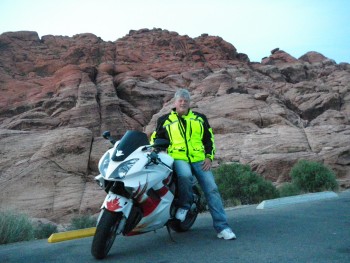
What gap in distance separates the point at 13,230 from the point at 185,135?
4448 millimetres

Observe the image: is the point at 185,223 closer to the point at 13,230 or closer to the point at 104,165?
the point at 104,165

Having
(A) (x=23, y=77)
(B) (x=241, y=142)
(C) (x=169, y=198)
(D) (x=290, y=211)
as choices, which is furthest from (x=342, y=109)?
(C) (x=169, y=198)

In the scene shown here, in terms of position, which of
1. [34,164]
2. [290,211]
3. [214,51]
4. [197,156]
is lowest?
[34,164]

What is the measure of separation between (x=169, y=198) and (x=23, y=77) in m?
49.7

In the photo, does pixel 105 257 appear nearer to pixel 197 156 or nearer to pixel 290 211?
pixel 197 156

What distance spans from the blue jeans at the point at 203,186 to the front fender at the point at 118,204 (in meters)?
1.13

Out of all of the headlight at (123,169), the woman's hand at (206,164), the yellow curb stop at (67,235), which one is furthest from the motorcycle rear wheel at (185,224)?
the yellow curb stop at (67,235)

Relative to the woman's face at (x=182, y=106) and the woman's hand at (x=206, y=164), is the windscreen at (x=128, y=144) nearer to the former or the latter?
the woman's face at (x=182, y=106)

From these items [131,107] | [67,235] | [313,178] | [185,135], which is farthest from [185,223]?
[131,107]

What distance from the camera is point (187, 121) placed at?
596cm

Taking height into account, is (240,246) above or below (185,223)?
above

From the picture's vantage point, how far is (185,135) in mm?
5895

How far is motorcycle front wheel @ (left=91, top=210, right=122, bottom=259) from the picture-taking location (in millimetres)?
4672

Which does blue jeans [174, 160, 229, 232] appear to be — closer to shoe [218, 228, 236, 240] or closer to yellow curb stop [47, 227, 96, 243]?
shoe [218, 228, 236, 240]
